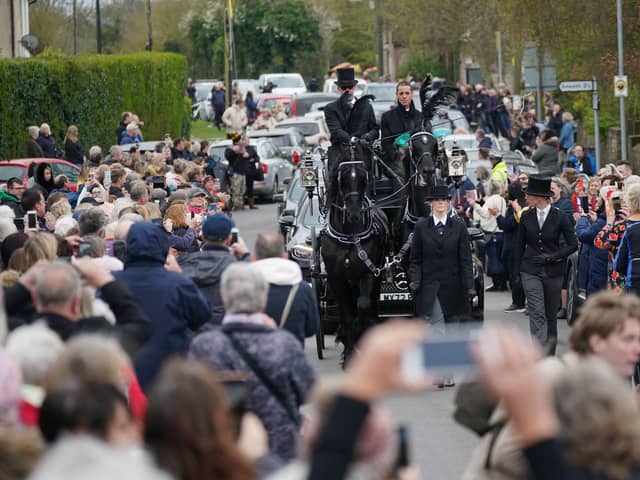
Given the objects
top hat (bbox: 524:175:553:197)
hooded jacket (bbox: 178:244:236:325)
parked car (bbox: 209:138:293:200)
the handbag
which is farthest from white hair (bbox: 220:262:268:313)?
parked car (bbox: 209:138:293:200)

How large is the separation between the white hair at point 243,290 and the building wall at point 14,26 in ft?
127

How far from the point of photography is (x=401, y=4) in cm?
6900

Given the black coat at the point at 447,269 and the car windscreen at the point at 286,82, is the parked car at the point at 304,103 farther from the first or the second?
the black coat at the point at 447,269

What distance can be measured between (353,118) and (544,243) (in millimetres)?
2517

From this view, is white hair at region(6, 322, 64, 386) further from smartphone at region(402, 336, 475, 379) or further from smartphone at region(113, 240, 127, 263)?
smartphone at region(113, 240, 127, 263)

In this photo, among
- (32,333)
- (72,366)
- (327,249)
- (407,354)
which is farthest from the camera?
(327,249)

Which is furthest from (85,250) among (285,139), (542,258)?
(285,139)

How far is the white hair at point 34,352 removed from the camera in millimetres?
6562

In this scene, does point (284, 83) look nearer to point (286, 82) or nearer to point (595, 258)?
point (286, 82)

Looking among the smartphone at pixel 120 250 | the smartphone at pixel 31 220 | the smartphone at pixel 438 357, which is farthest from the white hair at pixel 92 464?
the smartphone at pixel 31 220

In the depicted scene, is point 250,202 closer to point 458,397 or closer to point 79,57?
point 79,57

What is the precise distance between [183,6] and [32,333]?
94301 millimetres

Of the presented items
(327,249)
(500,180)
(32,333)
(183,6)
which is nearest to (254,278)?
(32,333)

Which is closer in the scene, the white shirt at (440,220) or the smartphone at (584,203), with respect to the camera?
the white shirt at (440,220)
